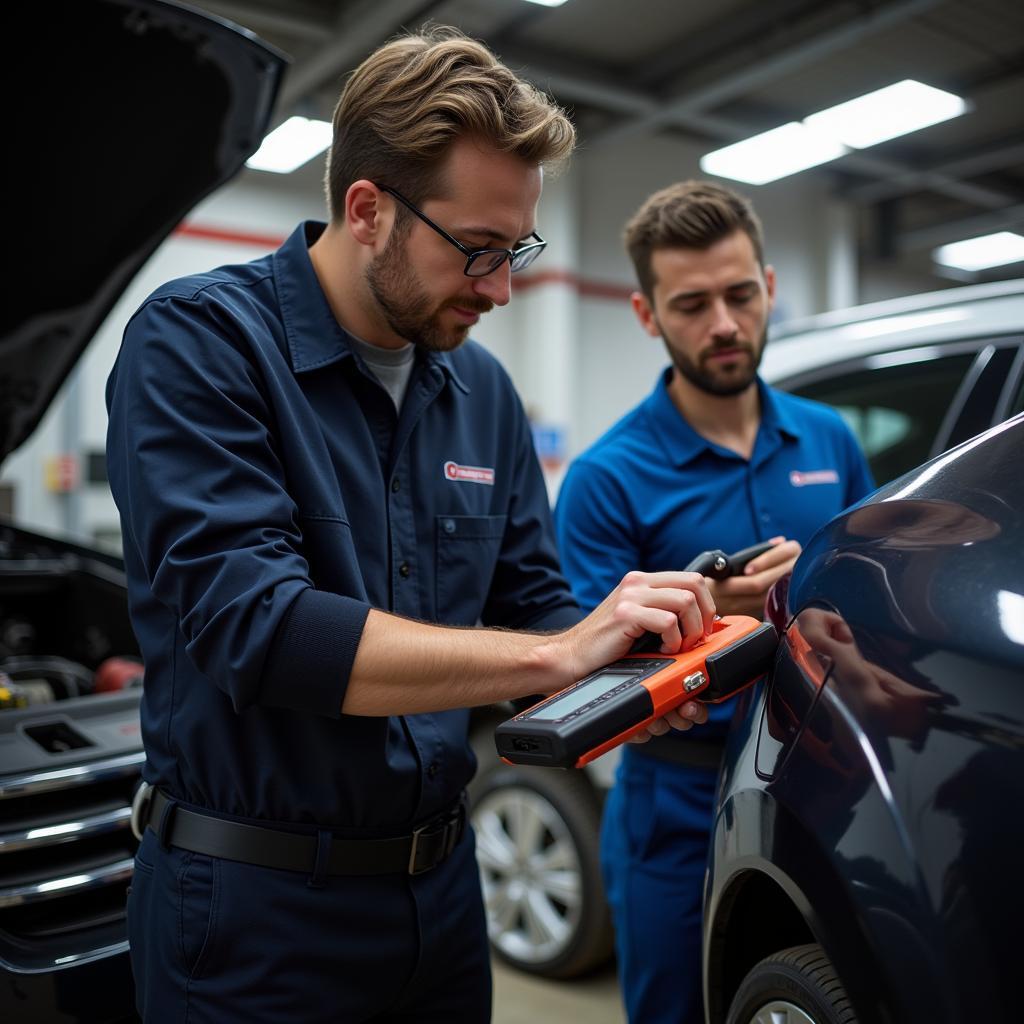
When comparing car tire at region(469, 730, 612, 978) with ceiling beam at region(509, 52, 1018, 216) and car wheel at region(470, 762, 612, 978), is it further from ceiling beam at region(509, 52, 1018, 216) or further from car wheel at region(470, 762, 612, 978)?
ceiling beam at region(509, 52, 1018, 216)

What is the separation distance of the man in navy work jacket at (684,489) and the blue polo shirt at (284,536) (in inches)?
12.4

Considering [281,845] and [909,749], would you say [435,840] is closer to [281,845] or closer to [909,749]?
[281,845]

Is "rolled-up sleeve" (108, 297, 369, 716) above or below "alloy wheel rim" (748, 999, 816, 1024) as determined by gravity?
above

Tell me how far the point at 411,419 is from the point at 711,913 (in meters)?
0.75

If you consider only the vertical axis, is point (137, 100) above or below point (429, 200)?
above

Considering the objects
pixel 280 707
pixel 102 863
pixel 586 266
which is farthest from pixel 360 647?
pixel 586 266

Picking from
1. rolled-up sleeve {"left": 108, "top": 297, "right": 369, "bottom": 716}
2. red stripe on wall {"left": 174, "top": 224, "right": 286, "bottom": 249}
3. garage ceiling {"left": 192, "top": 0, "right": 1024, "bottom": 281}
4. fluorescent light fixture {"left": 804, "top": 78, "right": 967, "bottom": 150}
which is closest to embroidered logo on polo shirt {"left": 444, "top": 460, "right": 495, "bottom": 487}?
rolled-up sleeve {"left": 108, "top": 297, "right": 369, "bottom": 716}

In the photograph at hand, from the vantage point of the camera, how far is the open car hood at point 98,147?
203 centimetres

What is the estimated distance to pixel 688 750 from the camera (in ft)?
5.74

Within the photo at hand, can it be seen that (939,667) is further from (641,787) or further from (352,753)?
(641,787)

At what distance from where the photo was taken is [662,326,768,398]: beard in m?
1.84

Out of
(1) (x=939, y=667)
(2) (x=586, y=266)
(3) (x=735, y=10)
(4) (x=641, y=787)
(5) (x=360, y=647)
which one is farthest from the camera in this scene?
(2) (x=586, y=266)

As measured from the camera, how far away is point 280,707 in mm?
1209

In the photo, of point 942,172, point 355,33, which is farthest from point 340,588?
point 942,172
